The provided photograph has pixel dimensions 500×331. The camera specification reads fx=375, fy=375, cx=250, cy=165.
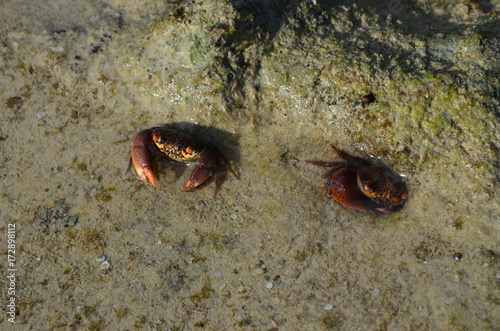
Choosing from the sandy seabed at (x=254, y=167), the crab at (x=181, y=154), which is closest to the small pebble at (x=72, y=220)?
the sandy seabed at (x=254, y=167)

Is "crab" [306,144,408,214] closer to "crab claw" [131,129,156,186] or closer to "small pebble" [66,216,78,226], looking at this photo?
"crab claw" [131,129,156,186]

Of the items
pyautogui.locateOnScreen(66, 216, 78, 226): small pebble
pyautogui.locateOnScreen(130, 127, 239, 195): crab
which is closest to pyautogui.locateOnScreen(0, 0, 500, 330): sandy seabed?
pyautogui.locateOnScreen(66, 216, 78, 226): small pebble

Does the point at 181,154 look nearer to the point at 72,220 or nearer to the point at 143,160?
the point at 143,160

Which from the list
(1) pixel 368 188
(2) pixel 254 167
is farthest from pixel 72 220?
(1) pixel 368 188

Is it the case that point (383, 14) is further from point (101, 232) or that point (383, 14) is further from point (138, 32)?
point (101, 232)

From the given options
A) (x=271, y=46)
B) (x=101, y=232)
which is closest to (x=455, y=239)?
(x=271, y=46)
